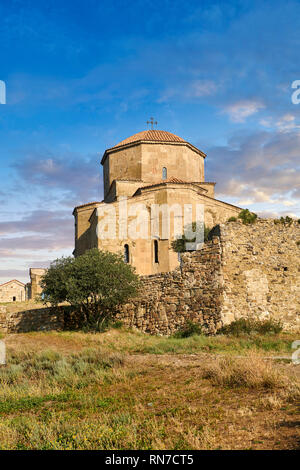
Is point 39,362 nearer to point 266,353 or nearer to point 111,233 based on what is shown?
point 266,353

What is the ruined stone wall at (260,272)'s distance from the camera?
46.3 ft

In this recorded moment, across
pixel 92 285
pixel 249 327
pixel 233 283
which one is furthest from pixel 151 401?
pixel 92 285

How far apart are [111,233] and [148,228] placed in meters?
2.58

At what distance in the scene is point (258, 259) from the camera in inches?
586

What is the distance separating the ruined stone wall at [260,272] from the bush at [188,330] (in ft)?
3.36

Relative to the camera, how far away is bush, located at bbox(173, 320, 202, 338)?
13.9m

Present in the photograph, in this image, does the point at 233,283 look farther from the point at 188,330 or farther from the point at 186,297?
the point at 188,330

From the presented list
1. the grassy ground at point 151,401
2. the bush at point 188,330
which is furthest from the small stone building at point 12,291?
the grassy ground at point 151,401

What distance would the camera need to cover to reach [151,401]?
657cm

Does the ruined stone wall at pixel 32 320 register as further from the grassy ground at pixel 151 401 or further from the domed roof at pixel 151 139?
the domed roof at pixel 151 139

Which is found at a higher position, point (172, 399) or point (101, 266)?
point (101, 266)

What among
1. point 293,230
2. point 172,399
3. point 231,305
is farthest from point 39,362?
point 293,230
